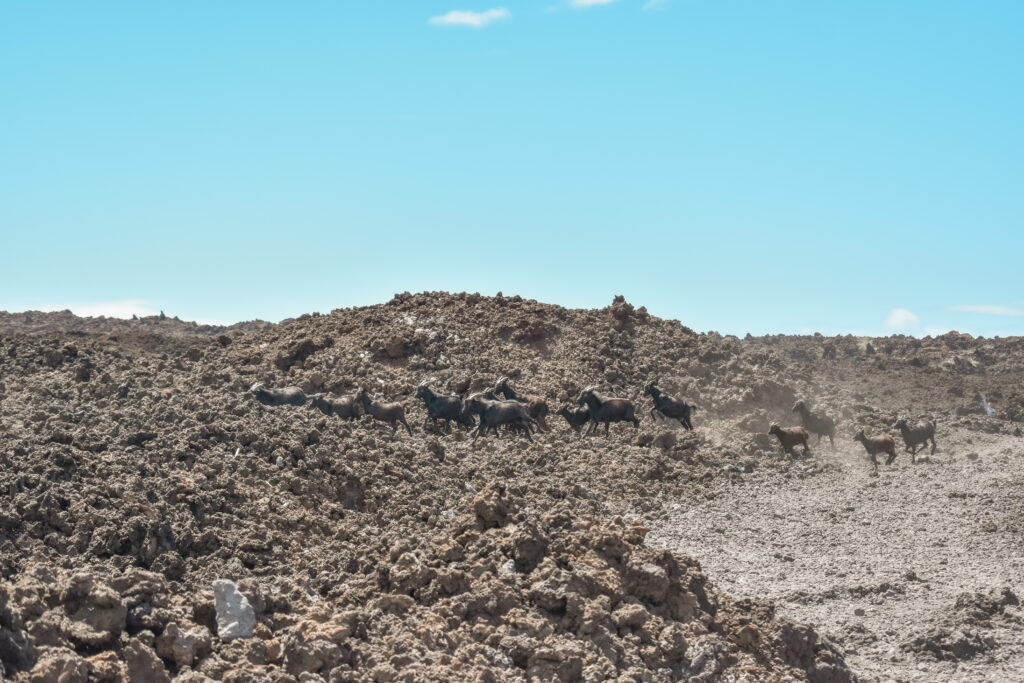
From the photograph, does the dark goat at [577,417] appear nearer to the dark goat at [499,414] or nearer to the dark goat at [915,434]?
the dark goat at [499,414]

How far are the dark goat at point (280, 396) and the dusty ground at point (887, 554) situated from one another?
8.90m

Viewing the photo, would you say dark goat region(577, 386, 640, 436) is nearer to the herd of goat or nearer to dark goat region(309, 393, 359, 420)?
the herd of goat

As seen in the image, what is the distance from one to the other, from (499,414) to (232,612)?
12.3 metres

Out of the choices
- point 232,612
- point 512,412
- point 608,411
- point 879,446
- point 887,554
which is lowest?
point 232,612

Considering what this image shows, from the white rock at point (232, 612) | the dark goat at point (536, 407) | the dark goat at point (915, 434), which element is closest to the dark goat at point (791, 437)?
the dark goat at point (915, 434)

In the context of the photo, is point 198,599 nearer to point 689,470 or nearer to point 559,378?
point 689,470

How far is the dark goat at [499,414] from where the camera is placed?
73.5 feet

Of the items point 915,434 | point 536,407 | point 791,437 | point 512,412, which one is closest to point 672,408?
point 791,437

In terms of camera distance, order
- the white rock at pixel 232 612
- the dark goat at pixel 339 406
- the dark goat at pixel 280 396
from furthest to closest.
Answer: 1. the dark goat at pixel 280 396
2. the dark goat at pixel 339 406
3. the white rock at pixel 232 612

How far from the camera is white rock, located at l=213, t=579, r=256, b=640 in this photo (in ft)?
33.5

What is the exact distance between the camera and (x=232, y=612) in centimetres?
1037

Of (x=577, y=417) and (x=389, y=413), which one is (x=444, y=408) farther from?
(x=577, y=417)

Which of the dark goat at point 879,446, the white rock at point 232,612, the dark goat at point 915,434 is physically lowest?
the white rock at point 232,612

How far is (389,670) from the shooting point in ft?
32.3
